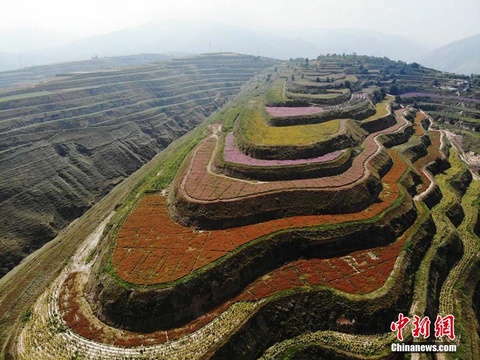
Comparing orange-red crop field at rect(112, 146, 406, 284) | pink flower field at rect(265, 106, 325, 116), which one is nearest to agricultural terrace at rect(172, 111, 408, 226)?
orange-red crop field at rect(112, 146, 406, 284)

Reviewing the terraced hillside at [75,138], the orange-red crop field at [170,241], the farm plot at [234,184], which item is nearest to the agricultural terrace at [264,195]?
the farm plot at [234,184]

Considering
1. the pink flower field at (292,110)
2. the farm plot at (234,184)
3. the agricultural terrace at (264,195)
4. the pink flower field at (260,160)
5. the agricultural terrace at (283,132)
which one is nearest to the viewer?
the agricultural terrace at (264,195)

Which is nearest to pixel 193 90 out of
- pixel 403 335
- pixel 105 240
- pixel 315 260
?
pixel 105 240

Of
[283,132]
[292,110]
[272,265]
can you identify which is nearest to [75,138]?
[283,132]

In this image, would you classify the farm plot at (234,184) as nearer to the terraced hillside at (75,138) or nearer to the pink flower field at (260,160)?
the pink flower field at (260,160)

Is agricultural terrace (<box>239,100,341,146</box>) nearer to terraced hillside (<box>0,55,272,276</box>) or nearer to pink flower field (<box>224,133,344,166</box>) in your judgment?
pink flower field (<box>224,133,344,166</box>)

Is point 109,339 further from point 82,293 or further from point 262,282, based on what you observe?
point 262,282
